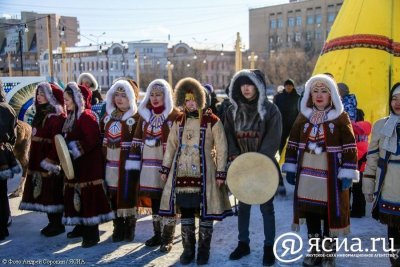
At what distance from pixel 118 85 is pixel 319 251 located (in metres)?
2.62

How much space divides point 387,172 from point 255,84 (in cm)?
137

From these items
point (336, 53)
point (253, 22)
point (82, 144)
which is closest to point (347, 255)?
point (82, 144)

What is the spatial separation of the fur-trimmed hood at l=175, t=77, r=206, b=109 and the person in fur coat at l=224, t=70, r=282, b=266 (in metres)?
0.27

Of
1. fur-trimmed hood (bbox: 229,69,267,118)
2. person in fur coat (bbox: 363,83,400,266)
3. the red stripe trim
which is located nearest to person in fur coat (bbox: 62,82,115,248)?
fur-trimmed hood (bbox: 229,69,267,118)

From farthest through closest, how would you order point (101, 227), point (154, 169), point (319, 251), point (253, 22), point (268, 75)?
point (253, 22) < point (268, 75) < point (101, 227) < point (154, 169) < point (319, 251)

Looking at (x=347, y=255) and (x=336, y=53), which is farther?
(x=336, y=53)

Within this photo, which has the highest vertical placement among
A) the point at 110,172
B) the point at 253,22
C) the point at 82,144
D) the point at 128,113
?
the point at 253,22

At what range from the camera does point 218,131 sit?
4.30m

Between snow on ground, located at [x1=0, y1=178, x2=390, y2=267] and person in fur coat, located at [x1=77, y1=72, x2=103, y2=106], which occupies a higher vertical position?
person in fur coat, located at [x1=77, y1=72, x2=103, y2=106]

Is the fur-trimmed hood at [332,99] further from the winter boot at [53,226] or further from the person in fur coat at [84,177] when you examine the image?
the winter boot at [53,226]

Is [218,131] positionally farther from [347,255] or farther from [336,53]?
[336,53]

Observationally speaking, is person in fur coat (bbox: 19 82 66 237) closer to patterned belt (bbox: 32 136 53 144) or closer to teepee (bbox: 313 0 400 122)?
patterned belt (bbox: 32 136 53 144)

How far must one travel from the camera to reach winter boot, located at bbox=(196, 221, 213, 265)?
434 cm

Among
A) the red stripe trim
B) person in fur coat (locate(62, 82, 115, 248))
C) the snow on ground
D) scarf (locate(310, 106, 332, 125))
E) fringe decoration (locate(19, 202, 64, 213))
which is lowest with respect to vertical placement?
the snow on ground
